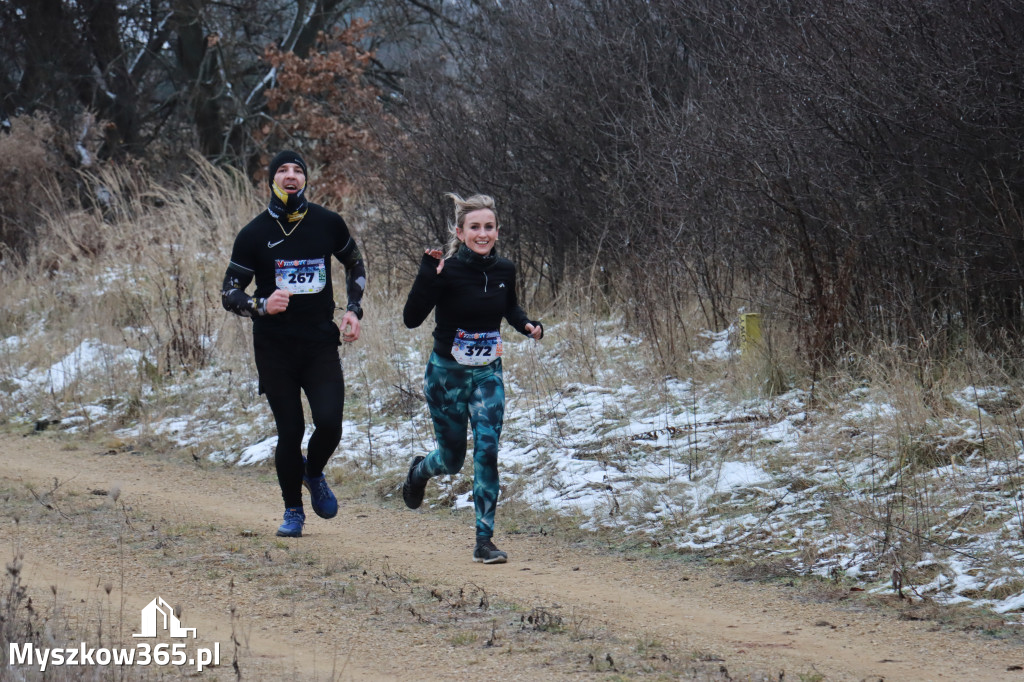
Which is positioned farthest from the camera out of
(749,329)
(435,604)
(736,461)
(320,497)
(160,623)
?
(749,329)

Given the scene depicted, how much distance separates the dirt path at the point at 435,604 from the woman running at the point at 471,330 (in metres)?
0.69

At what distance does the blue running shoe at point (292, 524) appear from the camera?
722 centimetres

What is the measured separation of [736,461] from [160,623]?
406 cm

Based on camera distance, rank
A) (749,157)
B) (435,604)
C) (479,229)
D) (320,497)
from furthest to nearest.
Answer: (749,157) < (320,497) < (479,229) < (435,604)

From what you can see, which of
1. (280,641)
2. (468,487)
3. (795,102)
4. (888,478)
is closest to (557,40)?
(795,102)

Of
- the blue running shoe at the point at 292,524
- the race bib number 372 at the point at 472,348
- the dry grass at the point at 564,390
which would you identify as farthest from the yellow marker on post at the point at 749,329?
the blue running shoe at the point at 292,524

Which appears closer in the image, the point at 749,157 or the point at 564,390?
the point at 749,157

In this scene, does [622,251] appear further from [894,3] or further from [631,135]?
[894,3]

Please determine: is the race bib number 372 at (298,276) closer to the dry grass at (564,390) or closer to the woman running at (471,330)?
the woman running at (471,330)

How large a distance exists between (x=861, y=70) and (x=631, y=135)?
10.3 feet

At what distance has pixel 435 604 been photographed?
5.70m

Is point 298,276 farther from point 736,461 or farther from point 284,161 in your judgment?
point 736,461

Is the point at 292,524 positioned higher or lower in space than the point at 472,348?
lower

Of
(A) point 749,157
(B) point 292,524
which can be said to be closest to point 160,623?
(B) point 292,524
